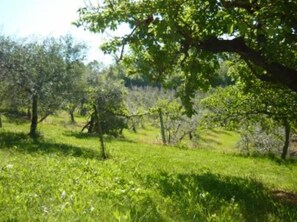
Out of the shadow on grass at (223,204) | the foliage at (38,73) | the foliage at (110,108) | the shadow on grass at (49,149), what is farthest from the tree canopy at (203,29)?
the foliage at (110,108)

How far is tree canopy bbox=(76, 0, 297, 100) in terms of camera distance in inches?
416

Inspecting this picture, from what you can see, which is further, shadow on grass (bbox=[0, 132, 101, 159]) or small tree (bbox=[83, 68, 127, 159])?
small tree (bbox=[83, 68, 127, 159])

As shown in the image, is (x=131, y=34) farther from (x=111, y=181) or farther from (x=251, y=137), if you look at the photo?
(x=251, y=137)

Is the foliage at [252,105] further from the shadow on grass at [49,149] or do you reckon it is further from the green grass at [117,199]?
the shadow on grass at [49,149]

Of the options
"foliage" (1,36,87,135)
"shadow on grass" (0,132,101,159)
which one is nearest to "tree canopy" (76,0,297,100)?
"shadow on grass" (0,132,101,159)

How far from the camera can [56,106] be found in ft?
103

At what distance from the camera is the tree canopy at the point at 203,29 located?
10562mm


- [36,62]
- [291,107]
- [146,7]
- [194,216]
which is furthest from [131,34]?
[36,62]

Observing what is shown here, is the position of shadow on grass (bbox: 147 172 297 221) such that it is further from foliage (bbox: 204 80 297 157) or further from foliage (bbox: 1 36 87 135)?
foliage (bbox: 1 36 87 135)

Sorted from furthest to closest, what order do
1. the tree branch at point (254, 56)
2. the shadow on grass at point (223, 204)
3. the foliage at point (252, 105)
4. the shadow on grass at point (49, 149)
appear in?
1. the shadow on grass at point (49, 149)
2. the foliage at point (252, 105)
3. the tree branch at point (254, 56)
4. the shadow on grass at point (223, 204)

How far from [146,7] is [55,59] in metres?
20.5

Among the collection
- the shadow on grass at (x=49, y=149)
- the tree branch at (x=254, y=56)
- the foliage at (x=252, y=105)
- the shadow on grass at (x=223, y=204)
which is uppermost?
the tree branch at (x=254, y=56)

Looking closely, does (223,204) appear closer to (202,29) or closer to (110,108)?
(202,29)

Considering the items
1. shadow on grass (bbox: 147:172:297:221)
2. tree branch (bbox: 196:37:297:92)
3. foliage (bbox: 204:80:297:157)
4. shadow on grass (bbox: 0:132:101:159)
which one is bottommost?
shadow on grass (bbox: 0:132:101:159)
